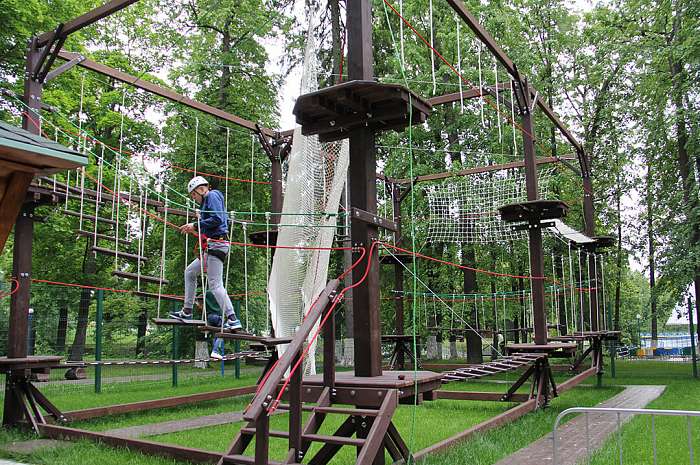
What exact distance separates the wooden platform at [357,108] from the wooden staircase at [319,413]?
1.39m

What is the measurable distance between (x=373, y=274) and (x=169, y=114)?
1628cm

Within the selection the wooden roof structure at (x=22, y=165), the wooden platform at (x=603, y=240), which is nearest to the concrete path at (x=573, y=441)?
the wooden platform at (x=603, y=240)

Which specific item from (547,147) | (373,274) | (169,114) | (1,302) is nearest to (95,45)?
(169,114)

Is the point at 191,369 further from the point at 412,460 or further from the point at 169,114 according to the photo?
the point at 412,460

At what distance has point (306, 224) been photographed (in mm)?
6879

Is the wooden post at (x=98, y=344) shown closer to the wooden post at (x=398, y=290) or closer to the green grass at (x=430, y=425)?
the green grass at (x=430, y=425)

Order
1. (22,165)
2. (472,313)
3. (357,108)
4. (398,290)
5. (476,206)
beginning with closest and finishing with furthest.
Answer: (22,165)
(357,108)
(398,290)
(476,206)
(472,313)

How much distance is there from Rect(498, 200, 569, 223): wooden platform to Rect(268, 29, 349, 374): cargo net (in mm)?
3599

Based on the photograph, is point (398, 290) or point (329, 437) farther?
point (398, 290)

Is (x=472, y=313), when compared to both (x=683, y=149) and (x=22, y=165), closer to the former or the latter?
(x=683, y=149)

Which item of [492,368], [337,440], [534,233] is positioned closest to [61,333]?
[492,368]

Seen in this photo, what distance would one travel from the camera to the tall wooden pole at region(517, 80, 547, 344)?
945 centimetres

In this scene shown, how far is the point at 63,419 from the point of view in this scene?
7895 mm

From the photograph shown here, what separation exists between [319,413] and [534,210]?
5.93m
